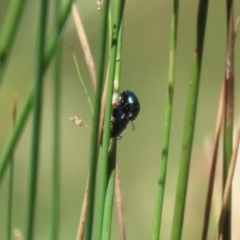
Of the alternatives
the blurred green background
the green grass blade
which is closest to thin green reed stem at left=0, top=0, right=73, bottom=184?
the green grass blade

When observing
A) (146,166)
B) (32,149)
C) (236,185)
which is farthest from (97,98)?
(146,166)

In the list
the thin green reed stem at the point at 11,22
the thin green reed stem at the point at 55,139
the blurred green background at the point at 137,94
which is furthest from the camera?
the blurred green background at the point at 137,94

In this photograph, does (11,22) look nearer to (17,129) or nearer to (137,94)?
(17,129)

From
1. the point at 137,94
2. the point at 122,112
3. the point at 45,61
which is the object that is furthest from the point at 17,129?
the point at 137,94

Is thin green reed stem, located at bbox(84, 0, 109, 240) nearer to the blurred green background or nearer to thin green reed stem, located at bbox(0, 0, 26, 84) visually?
thin green reed stem, located at bbox(0, 0, 26, 84)

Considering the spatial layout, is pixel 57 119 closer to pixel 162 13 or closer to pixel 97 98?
pixel 97 98

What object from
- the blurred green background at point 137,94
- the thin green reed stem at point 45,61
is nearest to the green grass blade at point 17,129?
the thin green reed stem at point 45,61

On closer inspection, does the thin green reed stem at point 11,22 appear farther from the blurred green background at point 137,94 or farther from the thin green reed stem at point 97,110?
the blurred green background at point 137,94

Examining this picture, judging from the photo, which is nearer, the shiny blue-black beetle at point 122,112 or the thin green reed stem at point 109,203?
the thin green reed stem at point 109,203
